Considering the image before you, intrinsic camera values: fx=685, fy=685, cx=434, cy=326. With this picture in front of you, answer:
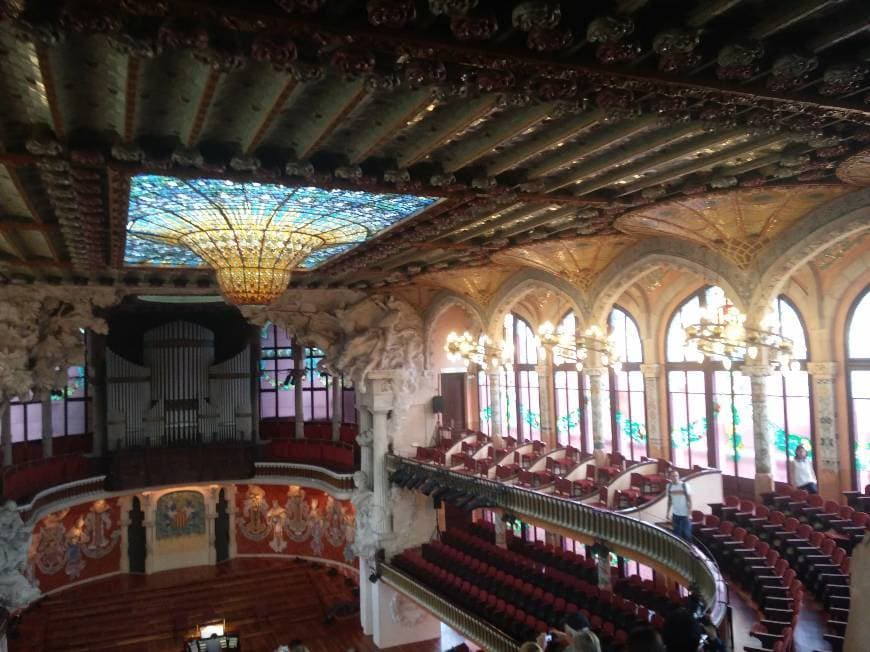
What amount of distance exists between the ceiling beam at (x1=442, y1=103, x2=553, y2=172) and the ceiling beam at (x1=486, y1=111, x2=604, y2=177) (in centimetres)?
37

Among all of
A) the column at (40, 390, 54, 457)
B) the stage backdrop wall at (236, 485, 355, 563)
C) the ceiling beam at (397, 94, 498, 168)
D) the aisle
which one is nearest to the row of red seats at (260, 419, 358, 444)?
the stage backdrop wall at (236, 485, 355, 563)

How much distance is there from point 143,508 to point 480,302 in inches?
543

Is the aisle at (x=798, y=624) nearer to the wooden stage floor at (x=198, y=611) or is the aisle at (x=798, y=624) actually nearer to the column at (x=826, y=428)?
the column at (x=826, y=428)

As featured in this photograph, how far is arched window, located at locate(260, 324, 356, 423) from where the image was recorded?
25.3m

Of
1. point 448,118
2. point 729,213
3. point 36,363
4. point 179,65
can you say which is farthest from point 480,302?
point 179,65

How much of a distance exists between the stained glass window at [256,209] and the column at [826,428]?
1046cm

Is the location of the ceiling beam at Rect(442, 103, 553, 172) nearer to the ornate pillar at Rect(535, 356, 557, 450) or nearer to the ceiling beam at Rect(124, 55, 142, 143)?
the ceiling beam at Rect(124, 55, 142, 143)

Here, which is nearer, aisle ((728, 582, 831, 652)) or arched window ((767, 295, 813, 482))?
aisle ((728, 582, 831, 652))

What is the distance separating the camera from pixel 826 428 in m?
14.8

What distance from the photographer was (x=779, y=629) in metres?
7.96

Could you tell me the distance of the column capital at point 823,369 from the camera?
48.2 ft

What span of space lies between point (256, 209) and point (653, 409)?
13.7 meters

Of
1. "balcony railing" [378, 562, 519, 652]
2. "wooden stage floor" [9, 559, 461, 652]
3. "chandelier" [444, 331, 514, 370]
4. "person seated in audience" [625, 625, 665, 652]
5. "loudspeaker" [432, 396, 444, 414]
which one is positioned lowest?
"wooden stage floor" [9, 559, 461, 652]

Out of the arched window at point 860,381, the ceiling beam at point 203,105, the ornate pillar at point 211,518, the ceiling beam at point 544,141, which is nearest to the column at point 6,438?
the ornate pillar at point 211,518
